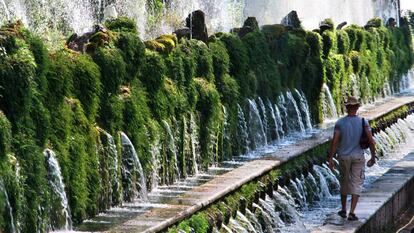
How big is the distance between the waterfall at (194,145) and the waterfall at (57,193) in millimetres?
4131

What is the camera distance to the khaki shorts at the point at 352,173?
13.3m

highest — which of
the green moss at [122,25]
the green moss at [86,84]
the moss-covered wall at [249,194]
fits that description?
the green moss at [122,25]

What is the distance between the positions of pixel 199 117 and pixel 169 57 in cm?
96

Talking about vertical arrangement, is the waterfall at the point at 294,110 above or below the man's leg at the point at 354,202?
above

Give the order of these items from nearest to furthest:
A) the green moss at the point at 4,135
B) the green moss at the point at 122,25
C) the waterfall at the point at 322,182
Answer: the green moss at the point at 4,135 → the green moss at the point at 122,25 → the waterfall at the point at 322,182

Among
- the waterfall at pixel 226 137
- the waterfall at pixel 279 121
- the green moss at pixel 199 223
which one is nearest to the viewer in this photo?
the green moss at pixel 199 223

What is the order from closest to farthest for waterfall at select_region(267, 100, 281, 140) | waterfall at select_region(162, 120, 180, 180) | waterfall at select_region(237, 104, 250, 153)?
waterfall at select_region(162, 120, 180, 180), waterfall at select_region(237, 104, 250, 153), waterfall at select_region(267, 100, 281, 140)

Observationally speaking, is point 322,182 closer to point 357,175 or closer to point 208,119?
point 208,119

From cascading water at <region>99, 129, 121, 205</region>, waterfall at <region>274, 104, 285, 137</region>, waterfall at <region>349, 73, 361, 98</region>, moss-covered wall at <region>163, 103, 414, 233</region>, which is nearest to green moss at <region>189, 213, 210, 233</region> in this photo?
moss-covered wall at <region>163, 103, 414, 233</region>

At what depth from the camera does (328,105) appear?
23.0 meters

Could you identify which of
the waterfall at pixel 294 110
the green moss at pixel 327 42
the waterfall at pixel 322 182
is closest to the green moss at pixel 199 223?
the waterfall at pixel 322 182

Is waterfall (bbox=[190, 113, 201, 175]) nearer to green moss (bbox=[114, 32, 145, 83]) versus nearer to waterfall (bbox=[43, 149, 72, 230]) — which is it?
green moss (bbox=[114, 32, 145, 83])

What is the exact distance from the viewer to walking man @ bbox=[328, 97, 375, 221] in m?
13.2

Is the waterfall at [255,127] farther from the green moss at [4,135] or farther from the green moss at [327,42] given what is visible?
the green moss at [4,135]
